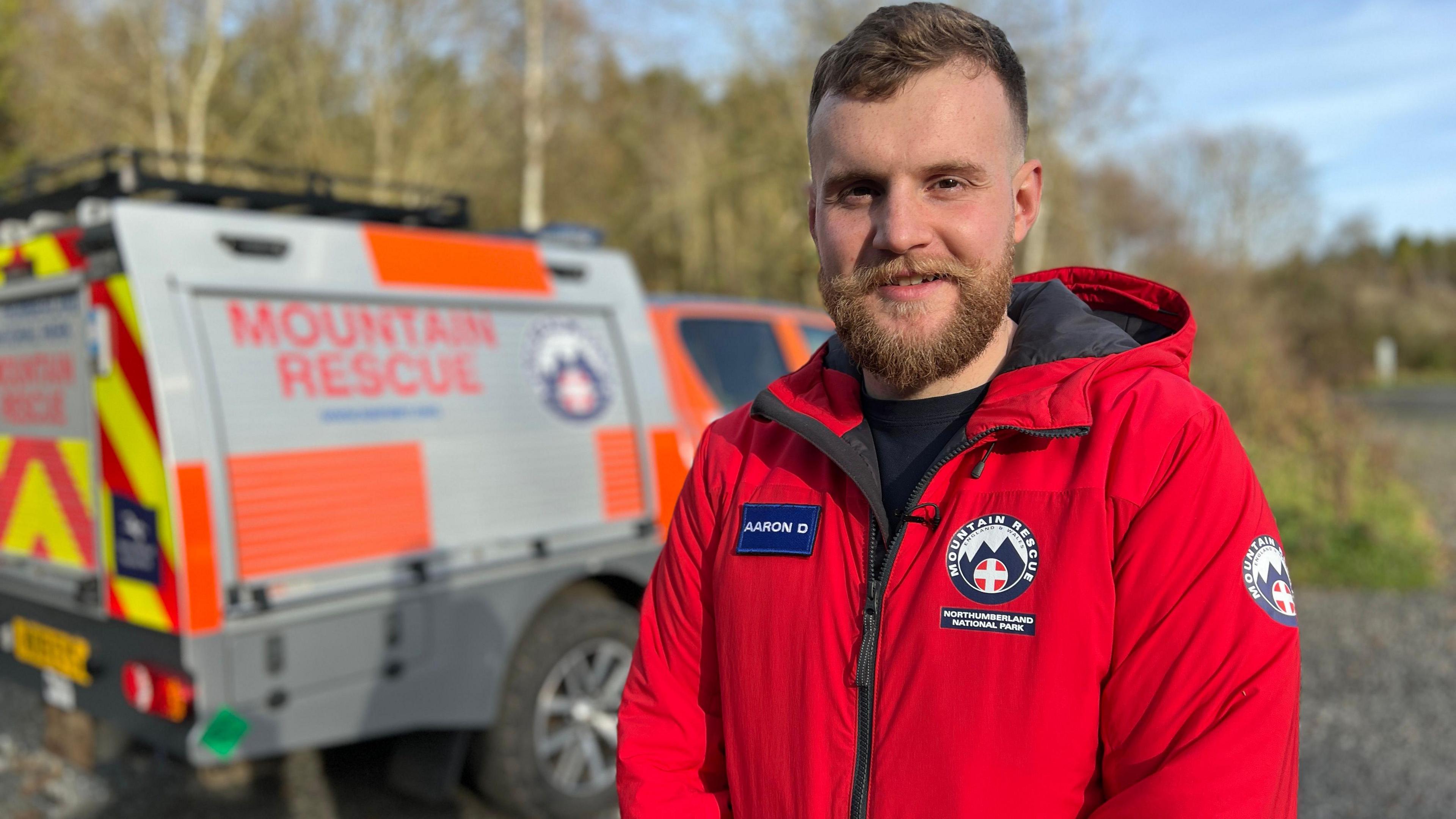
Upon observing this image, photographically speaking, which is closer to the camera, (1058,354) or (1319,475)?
(1058,354)

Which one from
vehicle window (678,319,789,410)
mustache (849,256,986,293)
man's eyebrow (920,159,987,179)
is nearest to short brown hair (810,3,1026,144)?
man's eyebrow (920,159,987,179)

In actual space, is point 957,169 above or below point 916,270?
above

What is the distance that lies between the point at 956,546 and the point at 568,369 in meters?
2.87

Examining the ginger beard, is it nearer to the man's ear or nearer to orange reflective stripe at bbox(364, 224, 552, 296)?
the man's ear

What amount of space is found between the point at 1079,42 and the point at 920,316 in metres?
17.6

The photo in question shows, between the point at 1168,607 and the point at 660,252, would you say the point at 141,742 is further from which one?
the point at 660,252

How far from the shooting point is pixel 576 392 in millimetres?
4031

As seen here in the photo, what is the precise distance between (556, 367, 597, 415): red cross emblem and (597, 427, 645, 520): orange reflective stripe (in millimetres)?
107

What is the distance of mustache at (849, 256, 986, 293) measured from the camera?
1.39 metres

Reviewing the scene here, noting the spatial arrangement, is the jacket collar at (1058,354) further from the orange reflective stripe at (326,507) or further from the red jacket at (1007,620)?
the orange reflective stripe at (326,507)

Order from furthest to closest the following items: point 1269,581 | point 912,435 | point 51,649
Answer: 1. point 51,649
2. point 912,435
3. point 1269,581

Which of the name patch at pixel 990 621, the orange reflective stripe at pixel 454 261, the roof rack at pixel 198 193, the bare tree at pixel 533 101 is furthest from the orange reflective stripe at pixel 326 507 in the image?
the bare tree at pixel 533 101

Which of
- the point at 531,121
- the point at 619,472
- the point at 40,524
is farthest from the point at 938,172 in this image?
the point at 531,121

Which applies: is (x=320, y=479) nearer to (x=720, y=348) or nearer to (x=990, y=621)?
(x=990, y=621)
